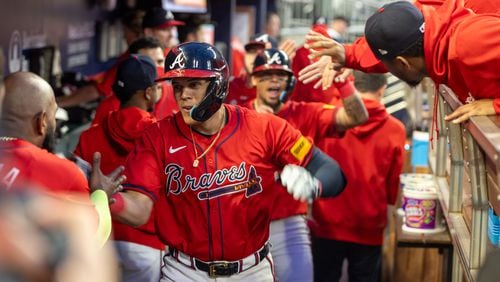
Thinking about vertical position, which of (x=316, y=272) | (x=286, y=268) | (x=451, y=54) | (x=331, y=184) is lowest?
(x=316, y=272)

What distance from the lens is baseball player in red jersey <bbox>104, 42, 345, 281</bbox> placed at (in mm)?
4906

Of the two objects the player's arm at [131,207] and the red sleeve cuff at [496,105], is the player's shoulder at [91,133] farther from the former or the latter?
the red sleeve cuff at [496,105]

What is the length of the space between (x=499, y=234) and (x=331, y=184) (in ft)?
3.65

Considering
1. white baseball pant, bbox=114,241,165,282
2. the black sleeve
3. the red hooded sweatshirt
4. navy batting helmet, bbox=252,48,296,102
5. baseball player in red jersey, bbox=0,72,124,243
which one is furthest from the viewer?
the red hooded sweatshirt

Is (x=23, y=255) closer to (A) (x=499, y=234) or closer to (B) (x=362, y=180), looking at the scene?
(A) (x=499, y=234)

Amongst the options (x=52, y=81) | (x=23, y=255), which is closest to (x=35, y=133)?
(x=23, y=255)

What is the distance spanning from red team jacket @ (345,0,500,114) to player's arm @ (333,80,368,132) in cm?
170

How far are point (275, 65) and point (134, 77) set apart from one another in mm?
965

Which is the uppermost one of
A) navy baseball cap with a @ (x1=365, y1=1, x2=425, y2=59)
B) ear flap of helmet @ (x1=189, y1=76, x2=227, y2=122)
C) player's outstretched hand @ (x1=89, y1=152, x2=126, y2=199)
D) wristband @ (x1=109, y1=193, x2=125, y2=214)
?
navy baseball cap with a @ (x1=365, y1=1, x2=425, y2=59)

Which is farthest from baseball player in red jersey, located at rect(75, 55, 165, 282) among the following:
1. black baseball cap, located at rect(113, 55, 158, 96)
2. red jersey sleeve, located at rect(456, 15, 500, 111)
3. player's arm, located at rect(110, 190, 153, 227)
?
red jersey sleeve, located at rect(456, 15, 500, 111)

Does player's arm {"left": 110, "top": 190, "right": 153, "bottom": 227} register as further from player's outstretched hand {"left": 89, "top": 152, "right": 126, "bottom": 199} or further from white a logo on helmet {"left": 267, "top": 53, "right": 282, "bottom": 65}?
white a logo on helmet {"left": 267, "top": 53, "right": 282, "bottom": 65}

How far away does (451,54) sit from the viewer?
4301 mm

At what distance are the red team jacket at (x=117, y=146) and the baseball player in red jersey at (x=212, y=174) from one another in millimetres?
907

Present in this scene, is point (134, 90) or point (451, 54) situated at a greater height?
point (451, 54)
